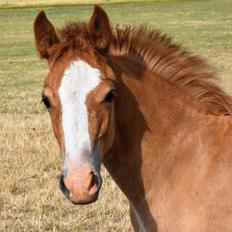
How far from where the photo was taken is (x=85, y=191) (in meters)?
3.55

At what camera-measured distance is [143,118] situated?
437cm

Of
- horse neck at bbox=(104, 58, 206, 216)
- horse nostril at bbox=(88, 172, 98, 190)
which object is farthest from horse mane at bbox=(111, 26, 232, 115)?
horse nostril at bbox=(88, 172, 98, 190)

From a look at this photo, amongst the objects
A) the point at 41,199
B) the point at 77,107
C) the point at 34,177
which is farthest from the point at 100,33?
the point at 34,177

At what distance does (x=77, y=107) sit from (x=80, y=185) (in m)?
0.51

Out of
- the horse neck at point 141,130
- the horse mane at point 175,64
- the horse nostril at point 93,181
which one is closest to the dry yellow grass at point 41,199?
the horse neck at point 141,130

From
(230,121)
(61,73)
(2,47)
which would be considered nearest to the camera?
(61,73)

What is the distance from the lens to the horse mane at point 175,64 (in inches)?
178

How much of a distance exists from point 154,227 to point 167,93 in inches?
39.9

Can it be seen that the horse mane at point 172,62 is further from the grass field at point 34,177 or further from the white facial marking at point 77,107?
the white facial marking at point 77,107

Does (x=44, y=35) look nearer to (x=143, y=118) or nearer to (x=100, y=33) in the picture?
Answer: (x=100, y=33)

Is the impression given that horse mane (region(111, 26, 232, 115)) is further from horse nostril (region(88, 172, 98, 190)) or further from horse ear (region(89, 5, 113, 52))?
horse nostril (region(88, 172, 98, 190))

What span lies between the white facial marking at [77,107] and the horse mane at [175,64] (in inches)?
29.5

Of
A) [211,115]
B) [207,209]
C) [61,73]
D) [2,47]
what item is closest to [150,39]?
[211,115]

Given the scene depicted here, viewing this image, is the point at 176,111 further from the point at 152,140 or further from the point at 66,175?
the point at 66,175
